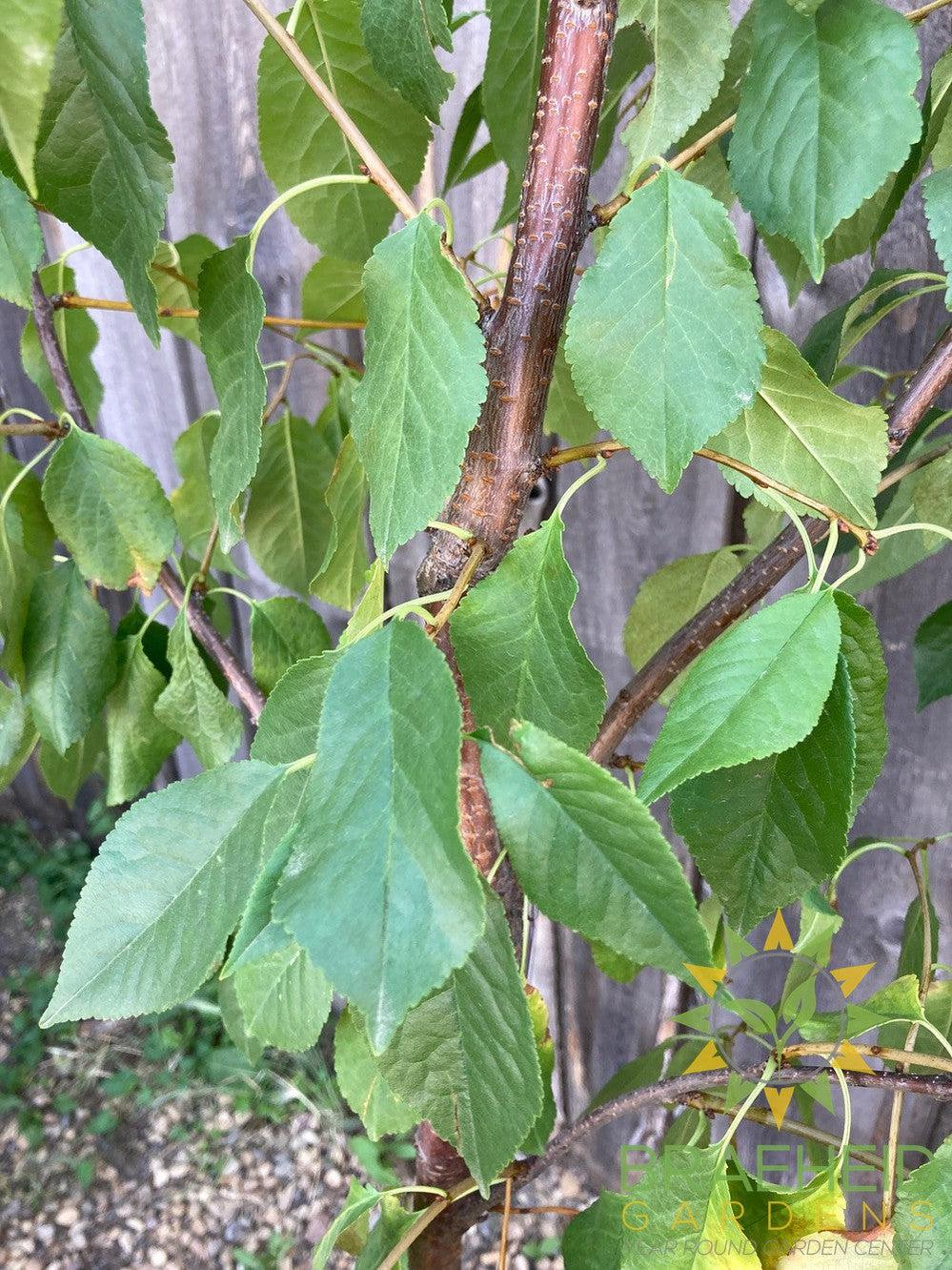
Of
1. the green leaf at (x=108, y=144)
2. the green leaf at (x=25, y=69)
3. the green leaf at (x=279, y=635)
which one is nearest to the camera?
the green leaf at (x=25, y=69)

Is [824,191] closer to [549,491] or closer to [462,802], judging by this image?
[462,802]

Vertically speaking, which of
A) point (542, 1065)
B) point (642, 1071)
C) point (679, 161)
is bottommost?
point (642, 1071)

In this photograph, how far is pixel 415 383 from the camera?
12.2 inches

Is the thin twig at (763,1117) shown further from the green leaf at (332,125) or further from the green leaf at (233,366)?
the green leaf at (332,125)

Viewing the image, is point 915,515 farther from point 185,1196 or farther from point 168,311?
point 185,1196

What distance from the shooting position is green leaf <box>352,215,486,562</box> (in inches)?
11.9

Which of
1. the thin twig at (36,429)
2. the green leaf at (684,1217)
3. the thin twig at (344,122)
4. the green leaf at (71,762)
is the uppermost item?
the thin twig at (344,122)

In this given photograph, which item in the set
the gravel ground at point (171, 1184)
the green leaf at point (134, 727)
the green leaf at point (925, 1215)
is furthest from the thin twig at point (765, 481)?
the gravel ground at point (171, 1184)

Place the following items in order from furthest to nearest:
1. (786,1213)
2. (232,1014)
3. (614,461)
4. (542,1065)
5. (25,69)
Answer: (614,461)
(232,1014)
(542,1065)
(786,1213)
(25,69)

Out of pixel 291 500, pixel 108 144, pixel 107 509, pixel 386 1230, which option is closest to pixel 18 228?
pixel 108 144

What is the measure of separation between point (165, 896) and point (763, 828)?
0.68 ft

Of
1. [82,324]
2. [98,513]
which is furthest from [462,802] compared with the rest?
[82,324]

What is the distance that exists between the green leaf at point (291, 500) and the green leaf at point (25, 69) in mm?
466

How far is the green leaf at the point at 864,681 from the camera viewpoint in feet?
1.13
